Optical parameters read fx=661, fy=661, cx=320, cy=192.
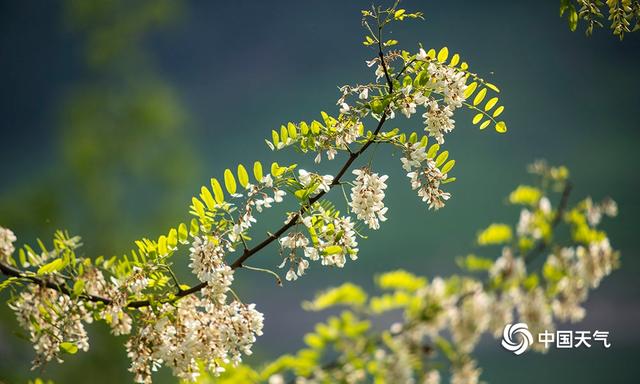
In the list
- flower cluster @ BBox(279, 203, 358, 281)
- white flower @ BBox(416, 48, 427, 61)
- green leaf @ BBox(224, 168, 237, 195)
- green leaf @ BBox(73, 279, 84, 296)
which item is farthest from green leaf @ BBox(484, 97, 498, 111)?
green leaf @ BBox(73, 279, 84, 296)

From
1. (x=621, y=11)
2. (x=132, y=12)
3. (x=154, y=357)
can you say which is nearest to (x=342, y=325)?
(x=154, y=357)

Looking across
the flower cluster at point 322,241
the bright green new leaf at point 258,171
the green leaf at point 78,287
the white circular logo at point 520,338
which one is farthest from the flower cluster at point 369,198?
the white circular logo at point 520,338

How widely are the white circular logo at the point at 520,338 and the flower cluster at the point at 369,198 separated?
56.1 inches

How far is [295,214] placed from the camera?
880mm

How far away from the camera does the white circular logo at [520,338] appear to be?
2.17 metres

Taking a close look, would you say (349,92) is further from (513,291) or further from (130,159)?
(130,159)

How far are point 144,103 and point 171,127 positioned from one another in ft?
1.18

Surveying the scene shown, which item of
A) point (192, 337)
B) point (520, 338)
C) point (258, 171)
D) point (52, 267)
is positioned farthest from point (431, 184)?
point (520, 338)

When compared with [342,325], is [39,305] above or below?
below

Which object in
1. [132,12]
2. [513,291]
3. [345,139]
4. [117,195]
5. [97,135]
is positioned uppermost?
[132,12]

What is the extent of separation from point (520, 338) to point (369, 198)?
1.52 m

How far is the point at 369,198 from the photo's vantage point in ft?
3.03

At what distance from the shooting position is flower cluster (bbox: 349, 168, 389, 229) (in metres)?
0.92

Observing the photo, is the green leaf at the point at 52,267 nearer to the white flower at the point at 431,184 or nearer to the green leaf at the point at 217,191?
the green leaf at the point at 217,191
